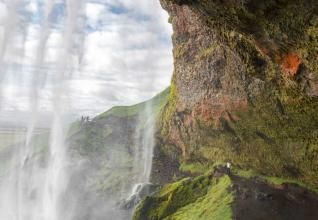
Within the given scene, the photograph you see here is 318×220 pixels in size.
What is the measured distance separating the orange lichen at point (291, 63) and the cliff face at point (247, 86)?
2.3 inches

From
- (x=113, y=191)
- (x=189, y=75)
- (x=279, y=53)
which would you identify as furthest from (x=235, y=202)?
(x=113, y=191)

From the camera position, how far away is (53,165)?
60.5m

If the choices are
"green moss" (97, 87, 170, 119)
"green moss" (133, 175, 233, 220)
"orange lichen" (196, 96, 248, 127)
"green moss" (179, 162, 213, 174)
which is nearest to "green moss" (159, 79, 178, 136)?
"green moss" (179, 162, 213, 174)

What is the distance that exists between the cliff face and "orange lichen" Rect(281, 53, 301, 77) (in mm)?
58

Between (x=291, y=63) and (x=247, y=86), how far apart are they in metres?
12.5

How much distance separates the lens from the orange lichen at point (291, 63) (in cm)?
1726

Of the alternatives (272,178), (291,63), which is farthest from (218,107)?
(291,63)

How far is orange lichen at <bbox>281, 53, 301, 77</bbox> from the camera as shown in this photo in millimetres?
17256

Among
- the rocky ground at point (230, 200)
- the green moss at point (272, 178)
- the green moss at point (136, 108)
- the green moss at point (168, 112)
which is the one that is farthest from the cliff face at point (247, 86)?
the green moss at point (136, 108)

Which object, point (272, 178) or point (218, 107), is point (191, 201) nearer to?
point (272, 178)

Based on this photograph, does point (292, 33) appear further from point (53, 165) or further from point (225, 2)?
point (53, 165)

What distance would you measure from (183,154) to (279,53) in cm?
3408

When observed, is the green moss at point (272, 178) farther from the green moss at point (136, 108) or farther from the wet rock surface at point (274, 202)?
the green moss at point (136, 108)

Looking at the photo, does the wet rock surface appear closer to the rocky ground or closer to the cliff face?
the rocky ground
